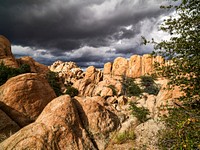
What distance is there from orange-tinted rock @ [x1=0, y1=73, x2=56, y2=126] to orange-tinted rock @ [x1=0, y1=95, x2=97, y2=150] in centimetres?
409

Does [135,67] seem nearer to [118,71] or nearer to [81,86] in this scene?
[118,71]

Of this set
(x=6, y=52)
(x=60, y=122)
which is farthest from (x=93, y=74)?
(x=60, y=122)

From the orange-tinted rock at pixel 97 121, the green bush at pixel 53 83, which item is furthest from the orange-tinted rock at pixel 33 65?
the orange-tinted rock at pixel 97 121

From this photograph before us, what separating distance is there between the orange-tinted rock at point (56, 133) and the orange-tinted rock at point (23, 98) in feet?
13.4

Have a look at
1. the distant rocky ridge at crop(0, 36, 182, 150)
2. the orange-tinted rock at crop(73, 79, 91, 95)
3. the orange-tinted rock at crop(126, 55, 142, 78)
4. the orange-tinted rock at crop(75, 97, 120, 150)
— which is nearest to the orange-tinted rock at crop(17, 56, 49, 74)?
the orange-tinted rock at crop(73, 79, 91, 95)

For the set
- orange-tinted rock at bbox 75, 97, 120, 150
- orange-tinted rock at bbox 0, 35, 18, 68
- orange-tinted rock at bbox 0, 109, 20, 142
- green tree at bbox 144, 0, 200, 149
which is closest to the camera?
green tree at bbox 144, 0, 200, 149

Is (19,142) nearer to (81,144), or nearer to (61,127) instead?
(61,127)

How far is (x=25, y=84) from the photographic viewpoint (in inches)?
578

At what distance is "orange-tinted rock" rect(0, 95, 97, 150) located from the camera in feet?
26.0

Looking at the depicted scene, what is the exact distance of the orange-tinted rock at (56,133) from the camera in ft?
26.0

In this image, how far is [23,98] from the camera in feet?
46.2

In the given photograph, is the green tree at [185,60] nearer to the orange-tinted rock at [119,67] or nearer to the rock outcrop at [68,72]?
the rock outcrop at [68,72]

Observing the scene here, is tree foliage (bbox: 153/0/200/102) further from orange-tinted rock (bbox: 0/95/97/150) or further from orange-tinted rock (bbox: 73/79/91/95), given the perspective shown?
orange-tinted rock (bbox: 73/79/91/95)

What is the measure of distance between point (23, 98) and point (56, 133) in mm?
6722
